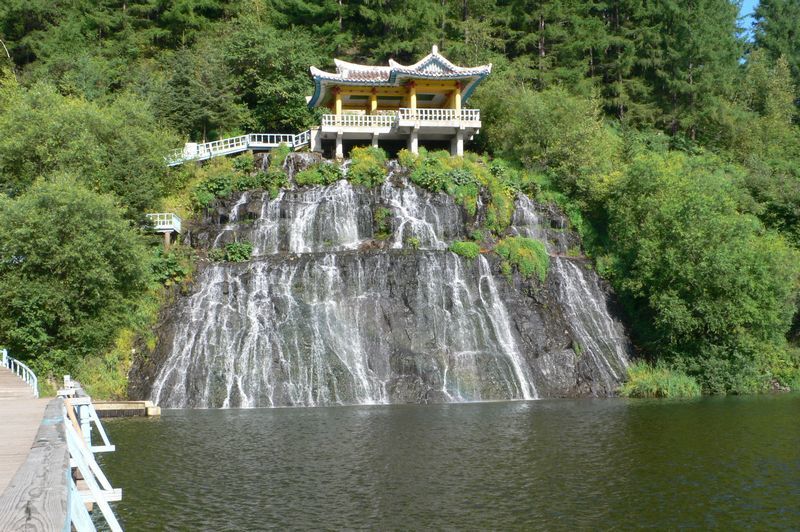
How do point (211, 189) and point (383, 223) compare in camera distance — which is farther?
point (211, 189)

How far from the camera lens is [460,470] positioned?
15.2 metres

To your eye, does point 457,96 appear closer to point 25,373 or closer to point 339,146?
point 339,146

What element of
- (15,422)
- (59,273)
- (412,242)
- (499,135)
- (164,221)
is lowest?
(15,422)

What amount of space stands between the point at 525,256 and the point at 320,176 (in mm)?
12057

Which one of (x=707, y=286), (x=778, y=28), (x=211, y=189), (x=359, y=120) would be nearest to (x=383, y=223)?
(x=359, y=120)

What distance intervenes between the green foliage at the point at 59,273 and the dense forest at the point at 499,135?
10 cm

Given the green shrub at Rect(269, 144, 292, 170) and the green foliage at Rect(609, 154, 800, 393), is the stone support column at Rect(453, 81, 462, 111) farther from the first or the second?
the green foliage at Rect(609, 154, 800, 393)

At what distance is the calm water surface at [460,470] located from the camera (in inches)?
477

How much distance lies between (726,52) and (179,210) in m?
44.5

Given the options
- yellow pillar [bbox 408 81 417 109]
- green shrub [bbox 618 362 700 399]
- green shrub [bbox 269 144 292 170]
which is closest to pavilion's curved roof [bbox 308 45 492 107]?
yellow pillar [bbox 408 81 417 109]

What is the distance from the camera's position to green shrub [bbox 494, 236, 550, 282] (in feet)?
108

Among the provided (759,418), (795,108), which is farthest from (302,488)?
(795,108)

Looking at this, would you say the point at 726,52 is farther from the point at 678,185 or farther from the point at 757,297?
the point at 757,297

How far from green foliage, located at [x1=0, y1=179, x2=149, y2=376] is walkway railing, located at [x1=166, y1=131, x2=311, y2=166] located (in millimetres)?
13146
